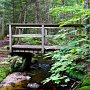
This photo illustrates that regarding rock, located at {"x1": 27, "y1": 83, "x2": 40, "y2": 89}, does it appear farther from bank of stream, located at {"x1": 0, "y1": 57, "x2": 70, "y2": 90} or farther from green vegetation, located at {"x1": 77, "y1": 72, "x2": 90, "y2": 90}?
green vegetation, located at {"x1": 77, "y1": 72, "x2": 90, "y2": 90}

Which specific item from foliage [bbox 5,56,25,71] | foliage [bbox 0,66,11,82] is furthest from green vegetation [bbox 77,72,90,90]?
foliage [bbox 5,56,25,71]

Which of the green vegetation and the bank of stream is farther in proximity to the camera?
the bank of stream

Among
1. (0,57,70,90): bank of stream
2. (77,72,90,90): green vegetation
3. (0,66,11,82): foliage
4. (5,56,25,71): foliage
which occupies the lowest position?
(0,57,70,90): bank of stream

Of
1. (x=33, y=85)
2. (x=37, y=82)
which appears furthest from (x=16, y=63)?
(x=33, y=85)

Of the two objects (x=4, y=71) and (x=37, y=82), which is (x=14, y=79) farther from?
(x=4, y=71)

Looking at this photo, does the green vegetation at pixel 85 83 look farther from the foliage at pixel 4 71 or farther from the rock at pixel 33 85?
the foliage at pixel 4 71

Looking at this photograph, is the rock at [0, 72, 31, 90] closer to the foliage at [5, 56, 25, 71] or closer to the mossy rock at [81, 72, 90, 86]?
the foliage at [5, 56, 25, 71]

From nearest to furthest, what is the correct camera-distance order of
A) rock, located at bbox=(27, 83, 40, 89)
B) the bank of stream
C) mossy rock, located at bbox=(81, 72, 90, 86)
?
mossy rock, located at bbox=(81, 72, 90, 86)
the bank of stream
rock, located at bbox=(27, 83, 40, 89)

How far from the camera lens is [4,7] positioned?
32.4m

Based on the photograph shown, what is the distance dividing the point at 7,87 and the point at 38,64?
672 cm

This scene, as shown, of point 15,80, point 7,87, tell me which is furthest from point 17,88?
point 15,80

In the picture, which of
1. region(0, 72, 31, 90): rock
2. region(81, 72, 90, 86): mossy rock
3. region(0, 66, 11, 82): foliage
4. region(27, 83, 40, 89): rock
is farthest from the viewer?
region(0, 66, 11, 82): foliage

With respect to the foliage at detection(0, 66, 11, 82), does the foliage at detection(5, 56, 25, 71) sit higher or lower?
higher

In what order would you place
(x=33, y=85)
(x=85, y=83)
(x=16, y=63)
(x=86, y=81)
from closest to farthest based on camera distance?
(x=85, y=83)
(x=86, y=81)
(x=33, y=85)
(x=16, y=63)
